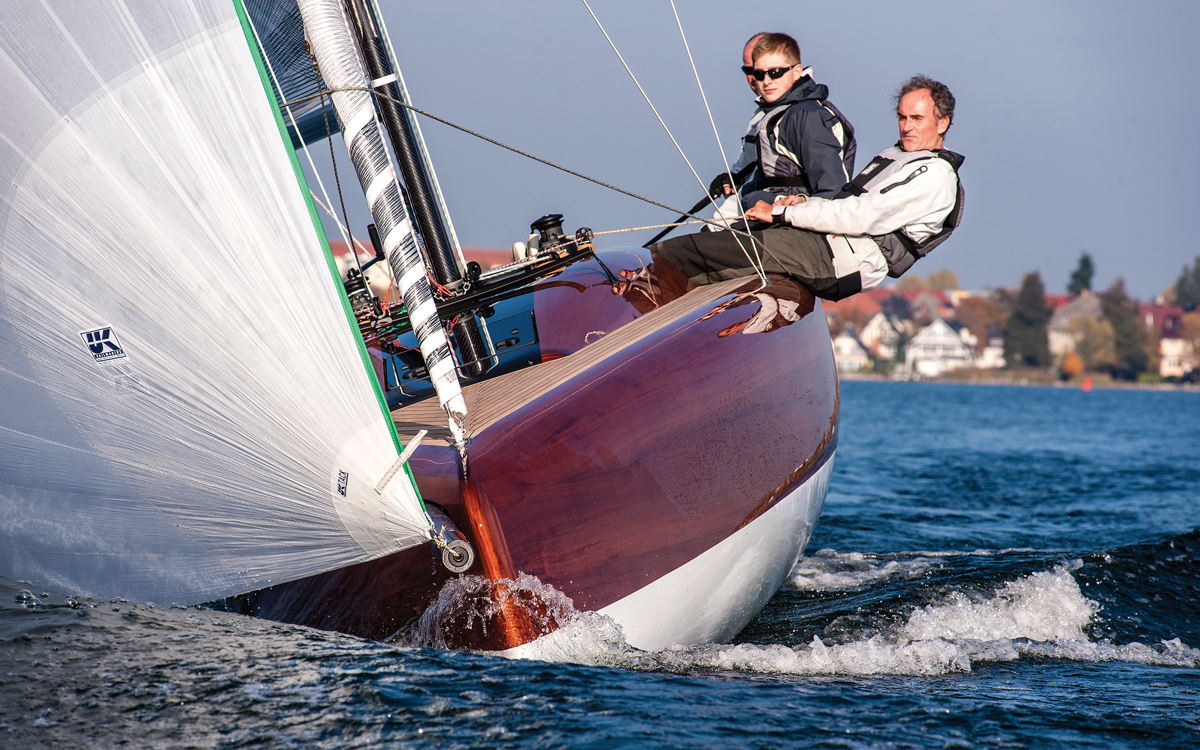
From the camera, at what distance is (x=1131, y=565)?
3.93 meters

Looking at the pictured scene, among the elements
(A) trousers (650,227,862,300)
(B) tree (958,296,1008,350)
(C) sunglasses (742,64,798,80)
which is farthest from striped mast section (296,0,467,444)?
(B) tree (958,296,1008,350)

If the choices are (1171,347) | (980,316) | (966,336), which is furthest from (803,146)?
(980,316)

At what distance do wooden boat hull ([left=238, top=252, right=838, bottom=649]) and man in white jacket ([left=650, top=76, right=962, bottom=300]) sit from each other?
0.36 metres

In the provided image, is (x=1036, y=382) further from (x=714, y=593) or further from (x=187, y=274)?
(x=187, y=274)

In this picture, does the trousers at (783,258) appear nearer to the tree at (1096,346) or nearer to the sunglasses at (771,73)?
the sunglasses at (771,73)

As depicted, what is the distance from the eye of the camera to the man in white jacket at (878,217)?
3381mm

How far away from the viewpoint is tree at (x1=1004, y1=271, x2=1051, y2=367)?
66.8 metres

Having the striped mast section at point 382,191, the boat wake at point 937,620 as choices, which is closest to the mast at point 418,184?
the striped mast section at point 382,191

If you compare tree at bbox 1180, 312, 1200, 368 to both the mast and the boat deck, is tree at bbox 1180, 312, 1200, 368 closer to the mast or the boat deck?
the boat deck

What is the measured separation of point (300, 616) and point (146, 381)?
0.68 m

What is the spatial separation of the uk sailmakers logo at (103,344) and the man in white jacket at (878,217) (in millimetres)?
2055

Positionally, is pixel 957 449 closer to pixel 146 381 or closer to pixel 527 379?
pixel 527 379

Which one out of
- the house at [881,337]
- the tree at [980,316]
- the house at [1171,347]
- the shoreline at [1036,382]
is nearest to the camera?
the house at [1171,347]

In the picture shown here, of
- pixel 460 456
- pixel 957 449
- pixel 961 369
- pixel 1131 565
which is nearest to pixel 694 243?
pixel 460 456
